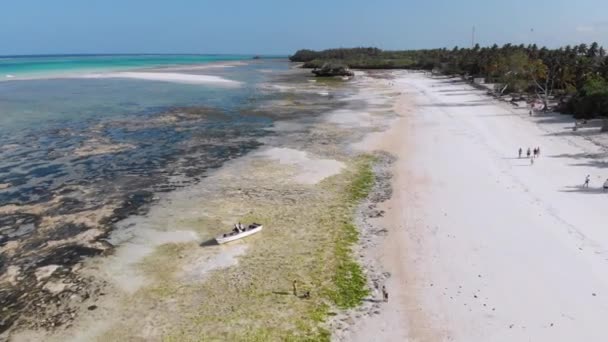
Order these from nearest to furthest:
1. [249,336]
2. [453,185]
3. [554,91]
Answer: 1. [249,336]
2. [453,185]
3. [554,91]

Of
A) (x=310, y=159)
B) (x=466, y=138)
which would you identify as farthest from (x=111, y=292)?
(x=466, y=138)

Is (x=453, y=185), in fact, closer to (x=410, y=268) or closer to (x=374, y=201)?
(x=374, y=201)

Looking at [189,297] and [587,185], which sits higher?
[587,185]

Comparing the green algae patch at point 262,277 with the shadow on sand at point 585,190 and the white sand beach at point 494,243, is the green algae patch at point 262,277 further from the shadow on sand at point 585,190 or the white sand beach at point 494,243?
the shadow on sand at point 585,190

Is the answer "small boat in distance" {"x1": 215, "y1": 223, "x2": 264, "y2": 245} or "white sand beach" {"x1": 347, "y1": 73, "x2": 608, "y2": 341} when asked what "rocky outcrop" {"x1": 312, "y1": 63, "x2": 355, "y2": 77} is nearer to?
"white sand beach" {"x1": 347, "y1": 73, "x2": 608, "y2": 341}

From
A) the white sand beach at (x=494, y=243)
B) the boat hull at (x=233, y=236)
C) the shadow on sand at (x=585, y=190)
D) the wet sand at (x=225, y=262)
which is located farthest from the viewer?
the shadow on sand at (x=585, y=190)

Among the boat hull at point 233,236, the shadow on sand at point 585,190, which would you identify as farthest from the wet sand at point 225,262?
the shadow on sand at point 585,190
